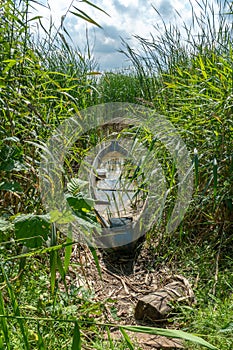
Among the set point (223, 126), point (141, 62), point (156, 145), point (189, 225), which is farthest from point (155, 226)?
point (141, 62)

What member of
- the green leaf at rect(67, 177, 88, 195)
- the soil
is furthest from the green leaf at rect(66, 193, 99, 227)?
the soil

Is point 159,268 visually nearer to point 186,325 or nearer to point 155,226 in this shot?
point 155,226

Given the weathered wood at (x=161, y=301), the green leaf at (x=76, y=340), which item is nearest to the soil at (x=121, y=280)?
the weathered wood at (x=161, y=301)

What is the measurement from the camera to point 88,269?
2.54m

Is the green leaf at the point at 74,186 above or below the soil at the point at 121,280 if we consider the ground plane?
above

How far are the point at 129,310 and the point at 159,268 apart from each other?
43cm

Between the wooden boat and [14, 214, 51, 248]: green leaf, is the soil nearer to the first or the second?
the wooden boat

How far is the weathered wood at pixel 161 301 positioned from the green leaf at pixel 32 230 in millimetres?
1085

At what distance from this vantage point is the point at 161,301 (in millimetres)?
2072

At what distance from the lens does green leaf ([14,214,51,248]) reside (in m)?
1.08

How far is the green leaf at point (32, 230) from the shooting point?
1082mm

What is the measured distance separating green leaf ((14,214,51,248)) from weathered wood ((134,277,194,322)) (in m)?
1.08

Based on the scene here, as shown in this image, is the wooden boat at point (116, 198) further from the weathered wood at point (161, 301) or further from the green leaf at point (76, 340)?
the green leaf at point (76, 340)

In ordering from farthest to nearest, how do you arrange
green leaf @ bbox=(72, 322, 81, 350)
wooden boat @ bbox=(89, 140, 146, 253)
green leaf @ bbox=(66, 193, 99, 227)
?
wooden boat @ bbox=(89, 140, 146, 253) → green leaf @ bbox=(66, 193, 99, 227) → green leaf @ bbox=(72, 322, 81, 350)
